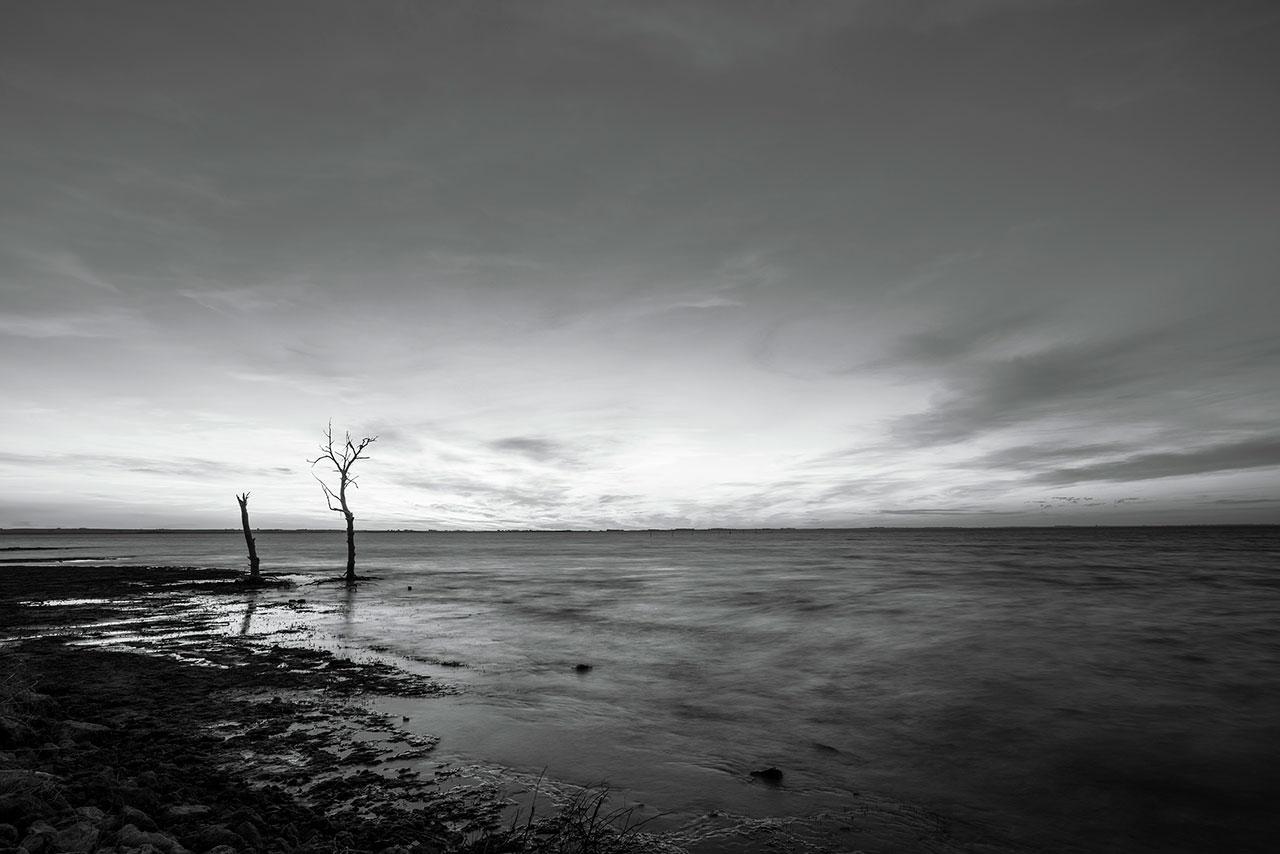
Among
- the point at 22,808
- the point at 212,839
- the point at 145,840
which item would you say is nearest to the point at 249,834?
the point at 212,839

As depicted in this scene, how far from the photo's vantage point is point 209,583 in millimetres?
36812

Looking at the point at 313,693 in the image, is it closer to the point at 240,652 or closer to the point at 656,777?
the point at 240,652

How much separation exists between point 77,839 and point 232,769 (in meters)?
3.44

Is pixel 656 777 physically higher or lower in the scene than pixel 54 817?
lower

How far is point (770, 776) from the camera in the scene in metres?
8.86

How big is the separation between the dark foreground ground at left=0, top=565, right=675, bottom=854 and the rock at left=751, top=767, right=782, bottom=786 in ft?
8.45

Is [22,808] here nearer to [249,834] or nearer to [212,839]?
[212,839]

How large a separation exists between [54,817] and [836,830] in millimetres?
7824

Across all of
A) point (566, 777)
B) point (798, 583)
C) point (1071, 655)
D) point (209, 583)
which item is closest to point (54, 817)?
point (566, 777)

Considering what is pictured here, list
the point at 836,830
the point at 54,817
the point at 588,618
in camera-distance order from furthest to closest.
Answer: the point at 588,618, the point at 836,830, the point at 54,817

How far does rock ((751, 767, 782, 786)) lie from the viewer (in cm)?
880

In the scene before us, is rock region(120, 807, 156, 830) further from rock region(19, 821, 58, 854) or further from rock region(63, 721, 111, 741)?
rock region(63, 721, 111, 741)

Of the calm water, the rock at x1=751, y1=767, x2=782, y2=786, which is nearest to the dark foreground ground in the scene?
the calm water

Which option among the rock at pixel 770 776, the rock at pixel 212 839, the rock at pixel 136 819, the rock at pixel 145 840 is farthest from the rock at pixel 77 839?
the rock at pixel 770 776
